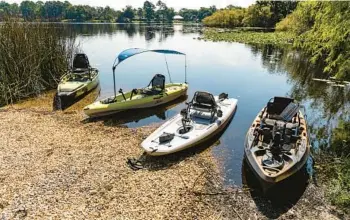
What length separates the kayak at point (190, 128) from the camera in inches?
466

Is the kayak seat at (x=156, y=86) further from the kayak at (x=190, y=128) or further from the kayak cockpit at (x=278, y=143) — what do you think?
the kayak cockpit at (x=278, y=143)

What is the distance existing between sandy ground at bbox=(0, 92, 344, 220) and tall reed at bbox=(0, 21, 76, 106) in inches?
210

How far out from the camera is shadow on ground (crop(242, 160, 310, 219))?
927cm

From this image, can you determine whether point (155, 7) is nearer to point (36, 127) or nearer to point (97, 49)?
point (97, 49)

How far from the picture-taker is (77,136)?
13727mm

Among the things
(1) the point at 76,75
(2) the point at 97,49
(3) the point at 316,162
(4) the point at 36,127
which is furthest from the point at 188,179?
(2) the point at 97,49

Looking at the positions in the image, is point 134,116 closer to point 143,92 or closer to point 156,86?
point 143,92

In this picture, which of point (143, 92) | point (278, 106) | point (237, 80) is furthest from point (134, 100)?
point (237, 80)

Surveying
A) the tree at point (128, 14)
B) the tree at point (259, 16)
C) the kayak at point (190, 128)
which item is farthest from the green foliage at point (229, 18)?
the kayak at point (190, 128)

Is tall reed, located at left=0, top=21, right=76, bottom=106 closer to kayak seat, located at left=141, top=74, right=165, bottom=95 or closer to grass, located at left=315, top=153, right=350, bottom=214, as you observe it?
kayak seat, located at left=141, top=74, right=165, bottom=95

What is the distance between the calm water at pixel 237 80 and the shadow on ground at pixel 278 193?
540 mm

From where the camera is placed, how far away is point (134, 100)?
55.3 feet

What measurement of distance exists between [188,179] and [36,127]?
8069 millimetres

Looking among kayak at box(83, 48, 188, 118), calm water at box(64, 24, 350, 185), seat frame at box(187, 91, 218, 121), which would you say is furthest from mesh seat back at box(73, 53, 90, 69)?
seat frame at box(187, 91, 218, 121)
